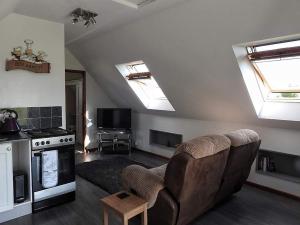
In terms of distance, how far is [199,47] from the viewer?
312cm

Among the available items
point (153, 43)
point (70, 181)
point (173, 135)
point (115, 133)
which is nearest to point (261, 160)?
point (173, 135)

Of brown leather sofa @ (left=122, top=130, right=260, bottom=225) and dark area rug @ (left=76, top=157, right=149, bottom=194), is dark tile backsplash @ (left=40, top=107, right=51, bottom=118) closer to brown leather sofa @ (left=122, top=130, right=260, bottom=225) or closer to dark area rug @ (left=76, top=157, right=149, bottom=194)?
dark area rug @ (left=76, top=157, right=149, bottom=194)

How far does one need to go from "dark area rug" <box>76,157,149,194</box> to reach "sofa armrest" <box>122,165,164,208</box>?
1.22 m

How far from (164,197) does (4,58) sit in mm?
2795

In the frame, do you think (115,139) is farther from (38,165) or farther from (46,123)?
(38,165)

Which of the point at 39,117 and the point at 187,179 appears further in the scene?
the point at 39,117

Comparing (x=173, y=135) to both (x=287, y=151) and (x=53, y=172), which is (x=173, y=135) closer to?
(x=287, y=151)

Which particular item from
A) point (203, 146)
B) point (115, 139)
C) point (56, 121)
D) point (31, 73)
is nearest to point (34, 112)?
point (56, 121)

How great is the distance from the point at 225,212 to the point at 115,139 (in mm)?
3622

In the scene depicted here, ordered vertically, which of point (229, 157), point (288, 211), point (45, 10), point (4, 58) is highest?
point (45, 10)

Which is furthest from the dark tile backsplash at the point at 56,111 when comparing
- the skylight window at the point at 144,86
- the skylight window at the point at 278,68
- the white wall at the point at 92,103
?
the skylight window at the point at 278,68

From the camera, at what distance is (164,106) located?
512cm

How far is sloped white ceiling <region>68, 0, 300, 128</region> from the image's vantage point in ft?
7.81

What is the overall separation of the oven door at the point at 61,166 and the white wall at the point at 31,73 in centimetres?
94
